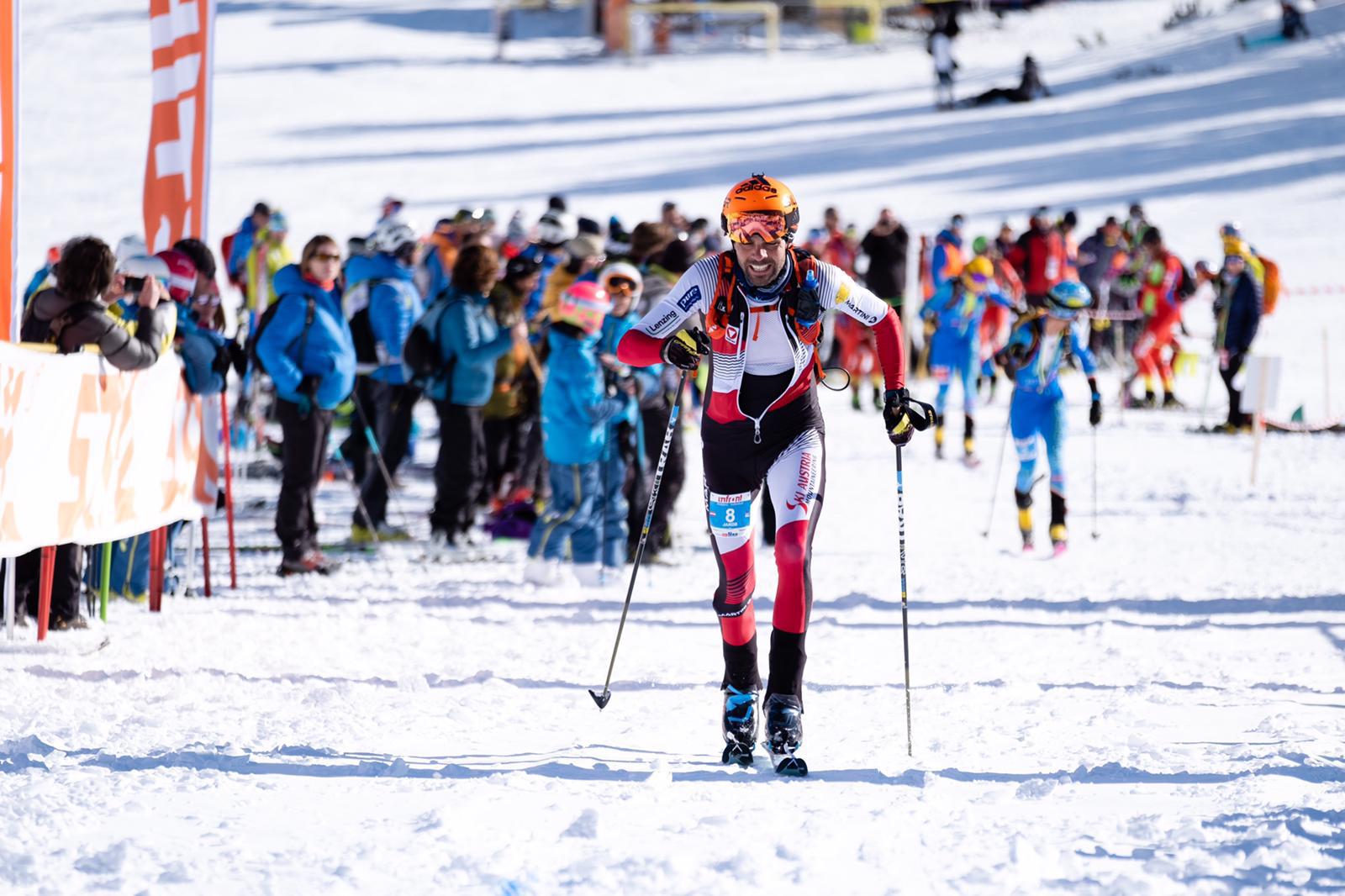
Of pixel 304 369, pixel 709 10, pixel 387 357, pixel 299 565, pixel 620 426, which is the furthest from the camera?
pixel 709 10

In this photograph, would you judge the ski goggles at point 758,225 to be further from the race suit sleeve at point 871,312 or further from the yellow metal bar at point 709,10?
the yellow metal bar at point 709,10

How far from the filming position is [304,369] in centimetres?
975

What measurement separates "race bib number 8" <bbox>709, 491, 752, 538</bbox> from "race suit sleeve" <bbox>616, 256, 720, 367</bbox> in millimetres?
590

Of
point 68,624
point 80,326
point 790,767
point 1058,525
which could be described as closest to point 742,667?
point 790,767

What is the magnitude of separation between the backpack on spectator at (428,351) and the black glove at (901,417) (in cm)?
521

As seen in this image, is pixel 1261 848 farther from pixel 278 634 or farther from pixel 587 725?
pixel 278 634

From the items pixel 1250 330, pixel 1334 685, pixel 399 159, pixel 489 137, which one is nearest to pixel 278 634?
pixel 1334 685

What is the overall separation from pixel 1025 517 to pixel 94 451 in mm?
6452

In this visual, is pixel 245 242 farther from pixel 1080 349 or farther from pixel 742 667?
pixel 742 667

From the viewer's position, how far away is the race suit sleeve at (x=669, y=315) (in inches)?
241

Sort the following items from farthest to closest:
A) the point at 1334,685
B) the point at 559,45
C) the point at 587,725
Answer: the point at 559,45, the point at 1334,685, the point at 587,725

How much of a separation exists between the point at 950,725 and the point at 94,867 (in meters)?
3.31

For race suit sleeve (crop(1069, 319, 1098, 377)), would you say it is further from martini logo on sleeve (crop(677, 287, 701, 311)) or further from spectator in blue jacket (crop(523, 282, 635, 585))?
martini logo on sleeve (crop(677, 287, 701, 311))

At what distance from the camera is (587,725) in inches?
257
